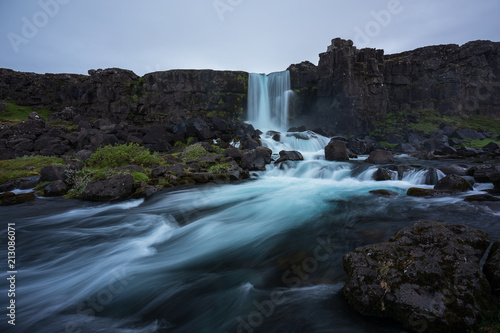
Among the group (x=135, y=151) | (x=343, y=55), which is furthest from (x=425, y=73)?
(x=135, y=151)

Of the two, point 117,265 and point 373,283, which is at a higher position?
point 373,283

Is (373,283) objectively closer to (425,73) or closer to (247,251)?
(247,251)

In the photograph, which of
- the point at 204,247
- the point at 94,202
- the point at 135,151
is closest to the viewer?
the point at 204,247

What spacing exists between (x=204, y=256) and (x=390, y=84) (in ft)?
146

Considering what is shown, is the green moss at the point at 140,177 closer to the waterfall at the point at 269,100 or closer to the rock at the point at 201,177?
the rock at the point at 201,177

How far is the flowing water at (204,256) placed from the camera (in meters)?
4.00

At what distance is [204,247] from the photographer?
7004 millimetres

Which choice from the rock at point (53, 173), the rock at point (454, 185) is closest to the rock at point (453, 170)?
the rock at point (454, 185)

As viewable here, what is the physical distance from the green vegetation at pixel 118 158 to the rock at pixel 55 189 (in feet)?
8.98

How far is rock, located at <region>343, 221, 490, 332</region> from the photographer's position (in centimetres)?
293

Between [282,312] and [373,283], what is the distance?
1.36 m

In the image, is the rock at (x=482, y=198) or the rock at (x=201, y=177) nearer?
the rock at (x=482, y=198)

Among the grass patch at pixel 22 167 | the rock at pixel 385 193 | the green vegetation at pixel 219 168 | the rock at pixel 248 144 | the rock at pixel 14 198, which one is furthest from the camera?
the rock at pixel 248 144

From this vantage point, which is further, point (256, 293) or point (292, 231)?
point (292, 231)
